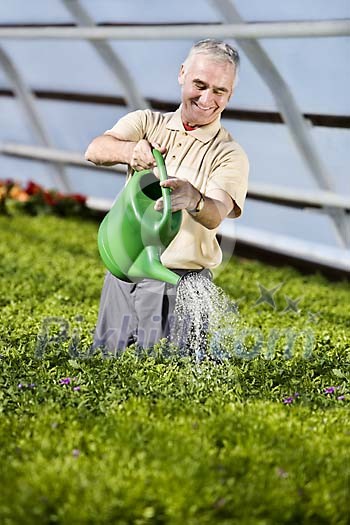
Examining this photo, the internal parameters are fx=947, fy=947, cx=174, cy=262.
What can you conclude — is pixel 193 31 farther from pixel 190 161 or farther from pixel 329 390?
pixel 329 390

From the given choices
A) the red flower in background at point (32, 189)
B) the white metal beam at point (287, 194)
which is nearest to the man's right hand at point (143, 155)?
the white metal beam at point (287, 194)

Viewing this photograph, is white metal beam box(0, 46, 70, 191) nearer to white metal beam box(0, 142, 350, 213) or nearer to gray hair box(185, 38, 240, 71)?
white metal beam box(0, 142, 350, 213)

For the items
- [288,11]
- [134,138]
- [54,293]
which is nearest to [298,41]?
[288,11]

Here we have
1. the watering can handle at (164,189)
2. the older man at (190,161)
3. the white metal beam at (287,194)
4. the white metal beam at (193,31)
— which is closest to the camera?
the watering can handle at (164,189)

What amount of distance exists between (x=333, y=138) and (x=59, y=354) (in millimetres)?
3702

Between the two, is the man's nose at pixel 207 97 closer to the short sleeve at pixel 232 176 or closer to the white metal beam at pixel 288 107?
the short sleeve at pixel 232 176

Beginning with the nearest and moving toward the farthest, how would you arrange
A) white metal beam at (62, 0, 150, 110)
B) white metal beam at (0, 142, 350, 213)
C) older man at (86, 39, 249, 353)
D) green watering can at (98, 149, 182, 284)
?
older man at (86, 39, 249, 353) < green watering can at (98, 149, 182, 284) < white metal beam at (0, 142, 350, 213) < white metal beam at (62, 0, 150, 110)

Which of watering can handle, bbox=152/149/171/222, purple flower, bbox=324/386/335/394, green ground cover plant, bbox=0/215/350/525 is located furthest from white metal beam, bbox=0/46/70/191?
purple flower, bbox=324/386/335/394

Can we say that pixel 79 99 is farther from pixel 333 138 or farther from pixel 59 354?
pixel 59 354

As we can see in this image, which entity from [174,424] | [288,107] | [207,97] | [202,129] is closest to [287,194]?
[288,107]

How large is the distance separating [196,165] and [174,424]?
3.77ft

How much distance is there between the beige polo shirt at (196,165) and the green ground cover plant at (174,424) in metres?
0.47

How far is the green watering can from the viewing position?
394 cm

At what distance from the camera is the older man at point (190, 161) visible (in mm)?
3834
